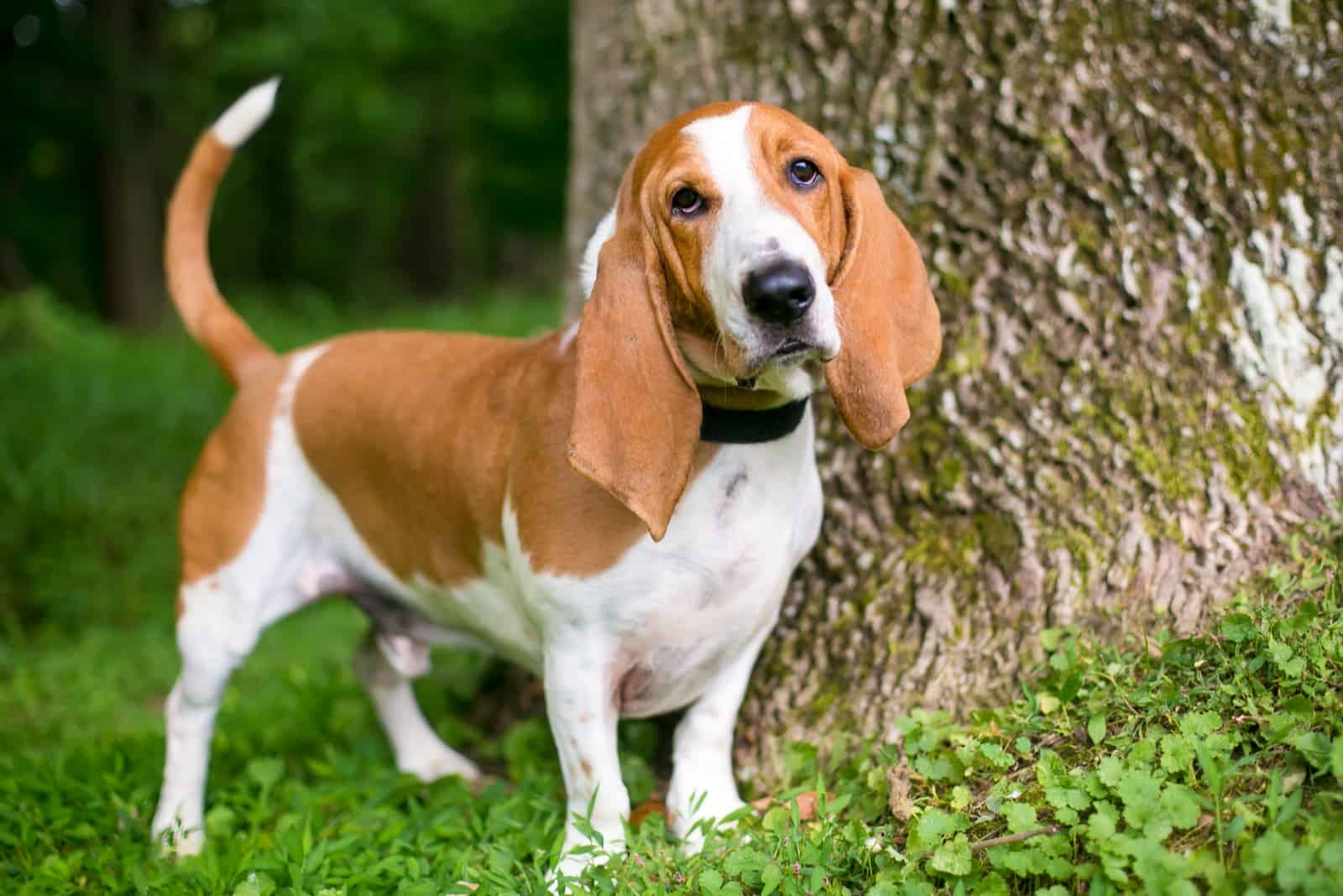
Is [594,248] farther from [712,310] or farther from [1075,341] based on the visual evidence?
[1075,341]

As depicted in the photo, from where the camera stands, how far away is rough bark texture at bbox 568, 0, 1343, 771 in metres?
3.19

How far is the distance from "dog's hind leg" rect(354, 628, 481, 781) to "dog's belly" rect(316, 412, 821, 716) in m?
0.83

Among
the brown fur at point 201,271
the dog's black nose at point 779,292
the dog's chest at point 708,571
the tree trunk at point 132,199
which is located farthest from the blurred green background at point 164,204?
the dog's black nose at point 779,292

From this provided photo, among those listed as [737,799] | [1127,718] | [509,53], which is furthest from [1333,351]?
[509,53]

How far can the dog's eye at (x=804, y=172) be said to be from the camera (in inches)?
107

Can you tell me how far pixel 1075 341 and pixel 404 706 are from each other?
99.0 inches

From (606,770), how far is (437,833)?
2.26ft

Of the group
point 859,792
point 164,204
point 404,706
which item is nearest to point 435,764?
point 404,706

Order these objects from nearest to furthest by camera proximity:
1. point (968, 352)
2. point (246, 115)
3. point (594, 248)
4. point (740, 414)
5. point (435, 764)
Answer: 1. point (740, 414)
2. point (594, 248)
3. point (968, 352)
4. point (246, 115)
5. point (435, 764)

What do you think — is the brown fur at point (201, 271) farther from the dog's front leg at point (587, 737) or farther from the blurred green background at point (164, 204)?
the blurred green background at point (164, 204)

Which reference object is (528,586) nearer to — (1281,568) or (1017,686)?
(1017,686)

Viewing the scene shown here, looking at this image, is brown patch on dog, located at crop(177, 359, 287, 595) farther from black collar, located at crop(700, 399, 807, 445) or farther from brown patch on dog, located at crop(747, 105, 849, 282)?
brown patch on dog, located at crop(747, 105, 849, 282)

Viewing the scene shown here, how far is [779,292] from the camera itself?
2420 millimetres

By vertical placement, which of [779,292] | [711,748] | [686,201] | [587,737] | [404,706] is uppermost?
[686,201]
